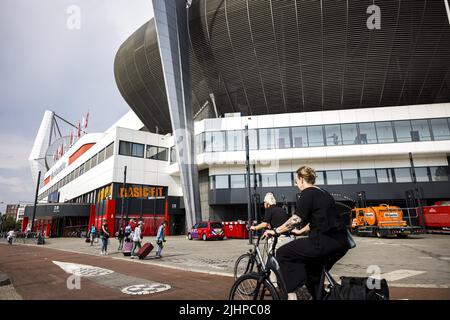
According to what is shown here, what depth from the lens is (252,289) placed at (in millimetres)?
3449

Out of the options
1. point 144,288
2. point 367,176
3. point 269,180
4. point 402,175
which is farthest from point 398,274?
point 402,175

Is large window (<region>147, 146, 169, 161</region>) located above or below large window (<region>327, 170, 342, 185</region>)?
above

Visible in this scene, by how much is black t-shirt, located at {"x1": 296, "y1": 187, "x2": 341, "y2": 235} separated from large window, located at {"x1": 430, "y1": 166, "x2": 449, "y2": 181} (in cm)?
3386

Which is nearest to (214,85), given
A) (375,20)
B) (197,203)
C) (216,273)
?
(197,203)

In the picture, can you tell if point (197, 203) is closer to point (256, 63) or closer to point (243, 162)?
point (243, 162)

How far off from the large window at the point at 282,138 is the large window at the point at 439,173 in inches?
618

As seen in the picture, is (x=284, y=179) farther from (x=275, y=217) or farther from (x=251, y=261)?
(x=251, y=261)

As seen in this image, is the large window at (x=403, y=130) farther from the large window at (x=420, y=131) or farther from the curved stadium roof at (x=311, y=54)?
the curved stadium roof at (x=311, y=54)

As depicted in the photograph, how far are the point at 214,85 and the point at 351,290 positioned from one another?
1331 inches

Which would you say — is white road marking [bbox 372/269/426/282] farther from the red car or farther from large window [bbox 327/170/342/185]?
large window [bbox 327/170/342/185]

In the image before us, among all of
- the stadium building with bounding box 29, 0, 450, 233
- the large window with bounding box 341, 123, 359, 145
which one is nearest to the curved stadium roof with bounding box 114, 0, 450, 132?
the stadium building with bounding box 29, 0, 450, 233

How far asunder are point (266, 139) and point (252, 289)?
29155 mm

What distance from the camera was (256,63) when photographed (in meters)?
30.9

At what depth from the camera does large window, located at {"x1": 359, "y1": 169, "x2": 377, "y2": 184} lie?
3055cm
